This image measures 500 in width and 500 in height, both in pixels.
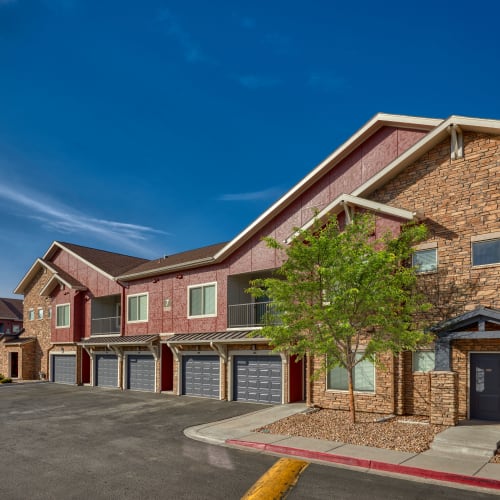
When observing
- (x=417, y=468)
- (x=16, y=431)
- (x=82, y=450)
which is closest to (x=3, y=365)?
(x=16, y=431)

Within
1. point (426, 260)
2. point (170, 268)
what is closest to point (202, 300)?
point (170, 268)

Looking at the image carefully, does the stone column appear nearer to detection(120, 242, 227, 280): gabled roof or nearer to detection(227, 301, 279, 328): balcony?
detection(227, 301, 279, 328): balcony

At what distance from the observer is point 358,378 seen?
18703 millimetres

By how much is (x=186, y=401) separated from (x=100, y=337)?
37.6 feet

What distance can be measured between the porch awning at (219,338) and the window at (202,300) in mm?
1234

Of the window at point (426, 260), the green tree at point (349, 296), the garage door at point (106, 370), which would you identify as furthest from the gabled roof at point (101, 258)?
the window at point (426, 260)

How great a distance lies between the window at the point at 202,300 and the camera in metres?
26.1

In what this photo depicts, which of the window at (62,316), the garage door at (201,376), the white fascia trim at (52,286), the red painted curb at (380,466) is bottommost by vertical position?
the garage door at (201,376)

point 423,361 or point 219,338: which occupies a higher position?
point 423,361

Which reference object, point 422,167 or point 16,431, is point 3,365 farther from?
point 422,167

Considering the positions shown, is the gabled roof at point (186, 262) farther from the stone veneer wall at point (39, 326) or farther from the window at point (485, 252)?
the window at point (485, 252)

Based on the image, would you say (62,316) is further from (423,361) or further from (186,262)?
(423,361)

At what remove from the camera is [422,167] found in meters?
18.0

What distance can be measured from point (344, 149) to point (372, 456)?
13105 millimetres
